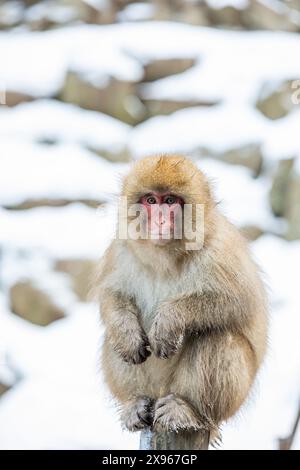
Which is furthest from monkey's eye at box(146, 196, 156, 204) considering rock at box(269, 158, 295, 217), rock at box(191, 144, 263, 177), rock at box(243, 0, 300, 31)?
rock at box(243, 0, 300, 31)

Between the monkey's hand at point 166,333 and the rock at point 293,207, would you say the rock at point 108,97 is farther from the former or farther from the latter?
the monkey's hand at point 166,333

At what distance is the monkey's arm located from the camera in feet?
11.8

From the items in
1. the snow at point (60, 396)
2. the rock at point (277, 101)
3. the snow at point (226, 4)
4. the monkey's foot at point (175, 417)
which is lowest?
the snow at point (60, 396)

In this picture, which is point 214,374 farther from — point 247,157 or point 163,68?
point 163,68

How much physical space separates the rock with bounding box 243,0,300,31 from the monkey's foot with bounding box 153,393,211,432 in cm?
716

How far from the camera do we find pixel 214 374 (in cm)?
352

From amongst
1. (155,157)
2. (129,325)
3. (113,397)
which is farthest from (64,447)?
(155,157)

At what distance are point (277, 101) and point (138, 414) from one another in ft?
19.9

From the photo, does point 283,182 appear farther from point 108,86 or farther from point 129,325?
point 129,325

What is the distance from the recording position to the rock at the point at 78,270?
742cm

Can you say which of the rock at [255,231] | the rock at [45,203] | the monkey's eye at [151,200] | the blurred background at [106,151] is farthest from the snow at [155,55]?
the monkey's eye at [151,200]

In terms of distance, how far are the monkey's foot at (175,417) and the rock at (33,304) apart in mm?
3871

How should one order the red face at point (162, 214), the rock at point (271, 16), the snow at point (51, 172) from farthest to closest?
the rock at point (271, 16)
the snow at point (51, 172)
the red face at point (162, 214)

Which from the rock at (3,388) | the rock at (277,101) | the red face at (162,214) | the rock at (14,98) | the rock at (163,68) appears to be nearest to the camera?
the red face at (162,214)
